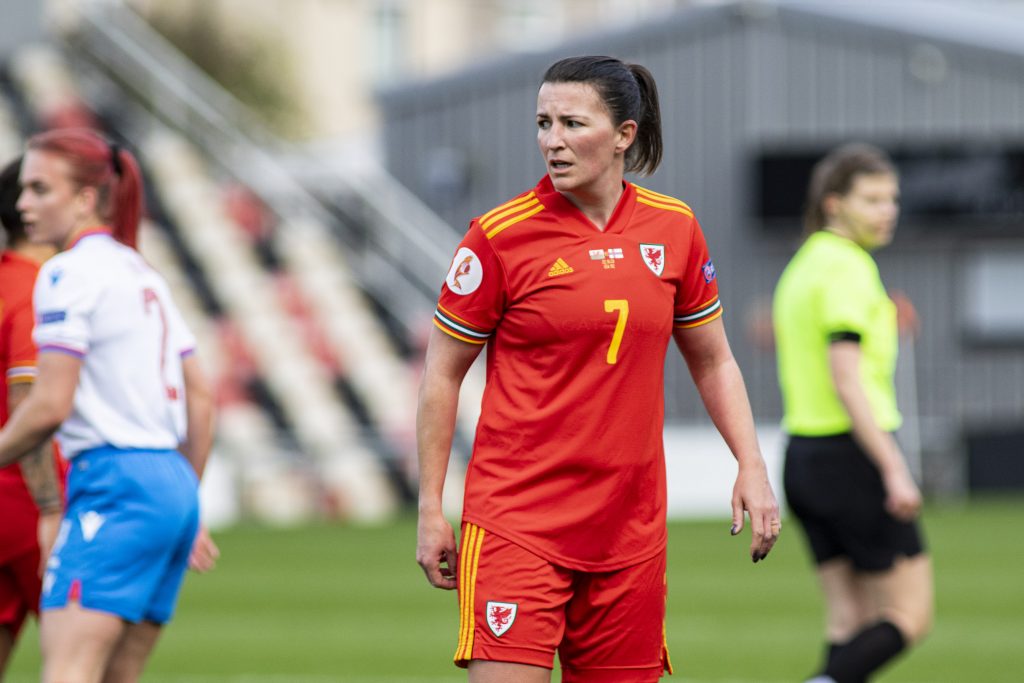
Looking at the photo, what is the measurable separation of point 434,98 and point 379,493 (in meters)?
10.3

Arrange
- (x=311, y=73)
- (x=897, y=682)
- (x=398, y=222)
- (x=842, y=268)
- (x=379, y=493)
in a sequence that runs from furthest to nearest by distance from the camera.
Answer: (x=311, y=73) < (x=398, y=222) < (x=379, y=493) < (x=897, y=682) < (x=842, y=268)

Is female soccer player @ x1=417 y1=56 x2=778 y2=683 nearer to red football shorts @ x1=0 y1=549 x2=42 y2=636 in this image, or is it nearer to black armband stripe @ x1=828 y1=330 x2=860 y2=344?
red football shorts @ x1=0 y1=549 x2=42 y2=636

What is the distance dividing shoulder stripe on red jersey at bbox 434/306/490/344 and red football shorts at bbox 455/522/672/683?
494 millimetres

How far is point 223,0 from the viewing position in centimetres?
4644

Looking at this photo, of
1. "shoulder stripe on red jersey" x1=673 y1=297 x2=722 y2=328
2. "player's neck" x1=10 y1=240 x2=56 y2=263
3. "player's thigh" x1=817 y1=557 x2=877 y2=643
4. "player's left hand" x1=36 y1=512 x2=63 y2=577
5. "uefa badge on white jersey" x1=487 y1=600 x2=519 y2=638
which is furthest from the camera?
"player's thigh" x1=817 y1=557 x2=877 y2=643

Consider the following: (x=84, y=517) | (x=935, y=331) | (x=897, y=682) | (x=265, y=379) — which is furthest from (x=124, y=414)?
(x=935, y=331)

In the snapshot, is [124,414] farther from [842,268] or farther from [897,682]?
[897,682]

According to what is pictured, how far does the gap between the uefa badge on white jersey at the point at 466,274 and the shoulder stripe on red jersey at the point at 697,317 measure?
62cm

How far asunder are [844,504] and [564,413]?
271cm

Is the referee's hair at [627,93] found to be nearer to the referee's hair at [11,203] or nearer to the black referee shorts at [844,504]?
the referee's hair at [11,203]

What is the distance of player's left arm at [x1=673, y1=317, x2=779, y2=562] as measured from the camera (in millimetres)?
5074

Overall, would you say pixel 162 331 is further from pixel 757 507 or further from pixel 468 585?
pixel 757 507

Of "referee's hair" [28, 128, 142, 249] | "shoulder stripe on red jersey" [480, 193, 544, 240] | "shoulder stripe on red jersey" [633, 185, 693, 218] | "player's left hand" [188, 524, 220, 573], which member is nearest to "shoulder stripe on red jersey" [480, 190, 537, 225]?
"shoulder stripe on red jersey" [480, 193, 544, 240]

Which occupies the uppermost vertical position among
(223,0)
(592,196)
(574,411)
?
(223,0)
